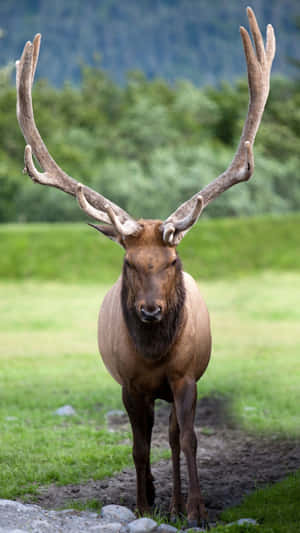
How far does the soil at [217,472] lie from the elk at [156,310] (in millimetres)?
445

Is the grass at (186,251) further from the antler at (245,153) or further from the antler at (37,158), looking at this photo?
the antler at (245,153)

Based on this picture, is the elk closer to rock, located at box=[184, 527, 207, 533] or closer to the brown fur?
the brown fur

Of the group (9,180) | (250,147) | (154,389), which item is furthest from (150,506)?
(9,180)

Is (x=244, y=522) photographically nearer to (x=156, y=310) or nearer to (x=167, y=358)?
(x=167, y=358)

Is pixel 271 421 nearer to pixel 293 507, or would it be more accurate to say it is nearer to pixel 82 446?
pixel 82 446

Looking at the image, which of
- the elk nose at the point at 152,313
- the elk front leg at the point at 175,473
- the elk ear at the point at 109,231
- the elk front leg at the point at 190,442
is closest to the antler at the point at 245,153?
the elk ear at the point at 109,231

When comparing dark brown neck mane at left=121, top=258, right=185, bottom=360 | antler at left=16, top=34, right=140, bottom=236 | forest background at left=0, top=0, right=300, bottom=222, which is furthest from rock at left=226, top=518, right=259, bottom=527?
forest background at left=0, top=0, right=300, bottom=222

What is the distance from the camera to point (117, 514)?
6.05 m

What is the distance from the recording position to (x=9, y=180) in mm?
49219

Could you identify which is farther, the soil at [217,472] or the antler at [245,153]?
the soil at [217,472]

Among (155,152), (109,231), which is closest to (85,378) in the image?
(109,231)

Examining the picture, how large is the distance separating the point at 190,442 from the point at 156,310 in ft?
3.91

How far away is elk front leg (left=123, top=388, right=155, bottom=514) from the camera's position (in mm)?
6234

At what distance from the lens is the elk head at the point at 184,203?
18.9 feet
